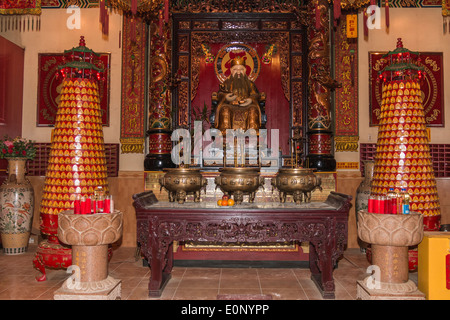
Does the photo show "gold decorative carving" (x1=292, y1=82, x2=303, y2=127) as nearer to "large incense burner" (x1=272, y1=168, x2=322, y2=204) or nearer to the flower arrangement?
"large incense burner" (x1=272, y1=168, x2=322, y2=204)

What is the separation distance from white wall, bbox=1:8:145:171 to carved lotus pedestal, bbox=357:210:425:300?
3950 millimetres

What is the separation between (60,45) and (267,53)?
310 centimetres

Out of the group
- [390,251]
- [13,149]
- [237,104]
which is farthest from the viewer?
[237,104]

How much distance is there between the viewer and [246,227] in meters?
3.09

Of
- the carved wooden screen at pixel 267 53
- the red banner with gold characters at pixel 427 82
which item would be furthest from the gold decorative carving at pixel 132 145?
the red banner with gold characters at pixel 427 82

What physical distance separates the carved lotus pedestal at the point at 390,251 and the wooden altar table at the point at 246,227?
0.36m

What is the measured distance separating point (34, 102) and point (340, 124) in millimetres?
4528

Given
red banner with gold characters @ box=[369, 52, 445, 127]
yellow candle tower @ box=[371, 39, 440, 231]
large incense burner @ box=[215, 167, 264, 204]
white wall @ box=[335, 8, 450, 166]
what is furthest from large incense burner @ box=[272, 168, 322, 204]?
red banner with gold characters @ box=[369, 52, 445, 127]

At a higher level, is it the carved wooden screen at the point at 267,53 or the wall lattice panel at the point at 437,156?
the carved wooden screen at the point at 267,53

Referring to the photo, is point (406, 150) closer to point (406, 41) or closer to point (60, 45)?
point (406, 41)

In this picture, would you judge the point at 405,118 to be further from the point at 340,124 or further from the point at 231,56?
the point at 231,56

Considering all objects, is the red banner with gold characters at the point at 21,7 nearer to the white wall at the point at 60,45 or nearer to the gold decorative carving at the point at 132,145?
the white wall at the point at 60,45

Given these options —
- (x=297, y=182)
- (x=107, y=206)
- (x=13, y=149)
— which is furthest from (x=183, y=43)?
(x=107, y=206)

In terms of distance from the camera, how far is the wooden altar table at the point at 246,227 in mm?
3043
